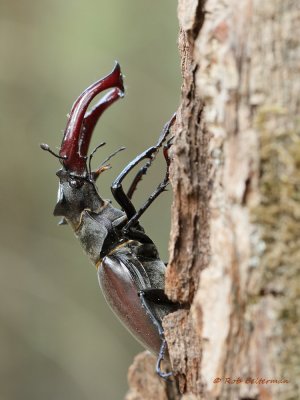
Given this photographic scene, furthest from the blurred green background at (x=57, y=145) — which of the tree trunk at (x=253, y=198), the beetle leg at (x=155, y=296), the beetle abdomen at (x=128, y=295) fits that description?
the tree trunk at (x=253, y=198)

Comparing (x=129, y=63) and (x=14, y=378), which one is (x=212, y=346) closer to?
(x=129, y=63)

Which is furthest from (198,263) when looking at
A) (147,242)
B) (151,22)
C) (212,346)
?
(151,22)

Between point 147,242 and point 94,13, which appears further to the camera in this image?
point 94,13

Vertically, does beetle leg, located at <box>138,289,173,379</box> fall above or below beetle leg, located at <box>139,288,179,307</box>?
below

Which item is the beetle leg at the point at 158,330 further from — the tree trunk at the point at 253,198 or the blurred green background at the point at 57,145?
the blurred green background at the point at 57,145

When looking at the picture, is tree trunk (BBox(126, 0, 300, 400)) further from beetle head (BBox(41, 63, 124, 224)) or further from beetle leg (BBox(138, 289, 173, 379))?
beetle head (BBox(41, 63, 124, 224))

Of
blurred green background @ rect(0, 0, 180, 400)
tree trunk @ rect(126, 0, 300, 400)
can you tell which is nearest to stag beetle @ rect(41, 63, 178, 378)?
tree trunk @ rect(126, 0, 300, 400)
